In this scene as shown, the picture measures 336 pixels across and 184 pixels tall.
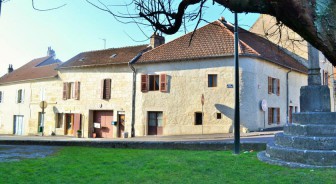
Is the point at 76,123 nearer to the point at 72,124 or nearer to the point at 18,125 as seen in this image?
the point at 72,124

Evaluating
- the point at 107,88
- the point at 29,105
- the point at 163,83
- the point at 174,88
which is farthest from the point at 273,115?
the point at 29,105

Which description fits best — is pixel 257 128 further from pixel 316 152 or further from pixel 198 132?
pixel 316 152

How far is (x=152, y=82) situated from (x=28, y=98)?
51.6ft

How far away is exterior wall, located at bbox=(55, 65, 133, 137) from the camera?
24828 millimetres

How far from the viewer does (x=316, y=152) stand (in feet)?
23.7

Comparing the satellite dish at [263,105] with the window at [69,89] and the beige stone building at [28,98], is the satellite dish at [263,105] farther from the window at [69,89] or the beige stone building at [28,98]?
the beige stone building at [28,98]

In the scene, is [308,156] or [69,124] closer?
[308,156]

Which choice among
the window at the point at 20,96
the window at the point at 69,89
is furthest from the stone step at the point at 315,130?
the window at the point at 20,96

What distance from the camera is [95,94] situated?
1048 inches

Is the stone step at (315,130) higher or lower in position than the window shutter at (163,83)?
lower

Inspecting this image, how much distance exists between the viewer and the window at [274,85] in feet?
75.0

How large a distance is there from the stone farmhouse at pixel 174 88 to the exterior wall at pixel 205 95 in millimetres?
67

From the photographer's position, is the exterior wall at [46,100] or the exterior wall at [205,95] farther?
the exterior wall at [46,100]

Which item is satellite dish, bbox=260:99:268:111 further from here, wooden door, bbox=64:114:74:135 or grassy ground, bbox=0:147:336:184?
wooden door, bbox=64:114:74:135
